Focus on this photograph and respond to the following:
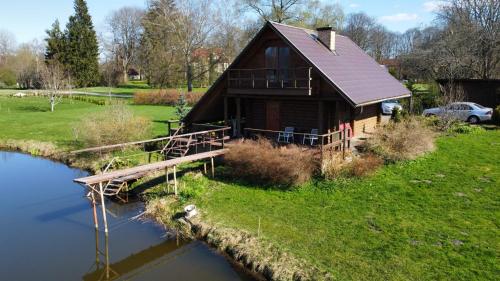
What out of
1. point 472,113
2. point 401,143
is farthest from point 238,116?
point 472,113

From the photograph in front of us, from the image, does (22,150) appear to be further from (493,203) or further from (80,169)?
(493,203)

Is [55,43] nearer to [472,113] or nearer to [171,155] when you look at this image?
[171,155]

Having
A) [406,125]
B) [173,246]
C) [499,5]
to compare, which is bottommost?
[173,246]

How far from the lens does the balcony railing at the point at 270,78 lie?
63.2 feet

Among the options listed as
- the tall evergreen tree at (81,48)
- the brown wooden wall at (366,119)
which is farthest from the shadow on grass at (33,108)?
the brown wooden wall at (366,119)

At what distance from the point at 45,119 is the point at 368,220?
36.6 meters

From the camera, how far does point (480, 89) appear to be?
105ft

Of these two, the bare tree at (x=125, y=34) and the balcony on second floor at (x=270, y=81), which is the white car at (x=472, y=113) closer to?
the balcony on second floor at (x=270, y=81)

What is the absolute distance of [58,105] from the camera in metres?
53.3

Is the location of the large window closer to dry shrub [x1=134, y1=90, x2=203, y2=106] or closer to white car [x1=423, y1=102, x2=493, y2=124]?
white car [x1=423, y1=102, x2=493, y2=124]

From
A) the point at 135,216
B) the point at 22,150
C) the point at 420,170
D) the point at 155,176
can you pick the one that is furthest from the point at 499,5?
the point at 22,150

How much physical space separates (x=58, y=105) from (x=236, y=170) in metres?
43.2

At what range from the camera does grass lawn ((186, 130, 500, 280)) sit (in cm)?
1058

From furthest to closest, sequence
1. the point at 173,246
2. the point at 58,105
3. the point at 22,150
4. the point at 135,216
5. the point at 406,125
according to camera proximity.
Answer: the point at 58,105 → the point at 22,150 → the point at 406,125 → the point at 135,216 → the point at 173,246
